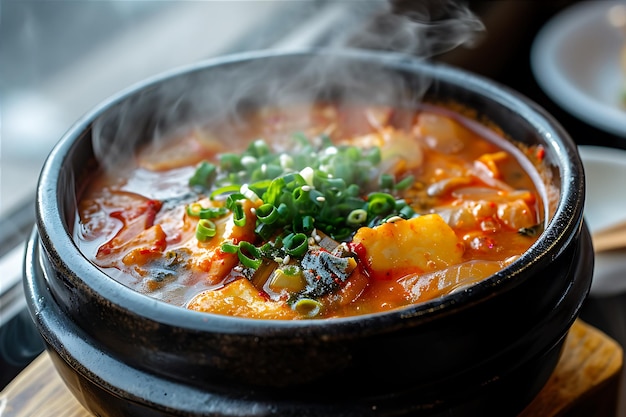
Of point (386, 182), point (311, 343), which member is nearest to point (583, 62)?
point (386, 182)

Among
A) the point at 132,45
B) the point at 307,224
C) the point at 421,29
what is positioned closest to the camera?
the point at 307,224

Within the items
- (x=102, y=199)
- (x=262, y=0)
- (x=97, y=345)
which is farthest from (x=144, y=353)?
(x=262, y=0)

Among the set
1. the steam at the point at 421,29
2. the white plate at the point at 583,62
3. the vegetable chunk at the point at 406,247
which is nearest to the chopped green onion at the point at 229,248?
the vegetable chunk at the point at 406,247

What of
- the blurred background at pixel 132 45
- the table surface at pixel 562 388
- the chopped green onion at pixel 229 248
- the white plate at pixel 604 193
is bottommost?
the white plate at pixel 604 193

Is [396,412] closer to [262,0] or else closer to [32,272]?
[32,272]

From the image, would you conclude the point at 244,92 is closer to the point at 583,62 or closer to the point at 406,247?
the point at 406,247

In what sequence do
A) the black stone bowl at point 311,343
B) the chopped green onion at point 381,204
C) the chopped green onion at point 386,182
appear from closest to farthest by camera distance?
1. the black stone bowl at point 311,343
2. the chopped green onion at point 381,204
3. the chopped green onion at point 386,182

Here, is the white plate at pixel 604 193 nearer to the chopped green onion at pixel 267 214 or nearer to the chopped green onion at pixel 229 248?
the chopped green onion at pixel 267 214
